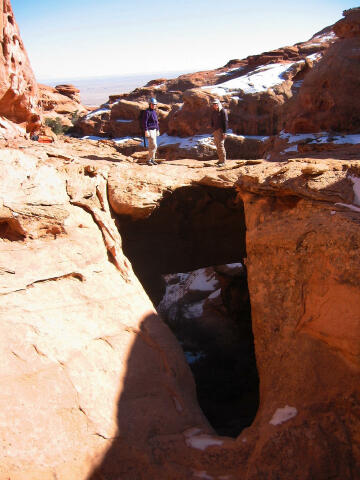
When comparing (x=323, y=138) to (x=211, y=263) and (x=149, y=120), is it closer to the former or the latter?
(x=211, y=263)

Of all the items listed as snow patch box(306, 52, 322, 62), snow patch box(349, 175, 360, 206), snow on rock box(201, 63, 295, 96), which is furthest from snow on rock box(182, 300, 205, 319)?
snow patch box(306, 52, 322, 62)

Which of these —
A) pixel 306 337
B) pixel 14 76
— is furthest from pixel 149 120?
pixel 306 337

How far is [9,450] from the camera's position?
2.49 m

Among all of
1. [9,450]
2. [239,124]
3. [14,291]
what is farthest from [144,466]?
[239,124]

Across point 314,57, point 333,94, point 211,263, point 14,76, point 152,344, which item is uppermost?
point 314,57

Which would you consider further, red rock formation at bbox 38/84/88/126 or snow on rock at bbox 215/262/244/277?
red rock formation at bbox 38/84/88/126

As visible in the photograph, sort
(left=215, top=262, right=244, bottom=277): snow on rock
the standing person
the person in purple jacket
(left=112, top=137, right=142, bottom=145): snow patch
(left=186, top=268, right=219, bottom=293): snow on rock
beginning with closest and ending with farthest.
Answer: the person in purple jacket
the standing person
(left=215, top=262, right=244, bottom=277): snow on rock
(left=186, top=268, right=219, bottom=293): snow on rock
(left=112, top=137, right=142, bottom=145): snow patch

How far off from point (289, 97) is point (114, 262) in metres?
13.5

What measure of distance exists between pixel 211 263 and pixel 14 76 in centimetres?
399

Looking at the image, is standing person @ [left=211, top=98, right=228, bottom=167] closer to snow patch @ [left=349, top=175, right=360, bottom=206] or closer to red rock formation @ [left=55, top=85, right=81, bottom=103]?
snow patch @ [left=349, top=175, right=360, bottom=206]

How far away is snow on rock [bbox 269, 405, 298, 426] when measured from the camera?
286cm

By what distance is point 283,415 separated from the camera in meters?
2.89

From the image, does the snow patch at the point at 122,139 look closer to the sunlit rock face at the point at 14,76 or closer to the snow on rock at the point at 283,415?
the sunlit rock face at the point at 14,76

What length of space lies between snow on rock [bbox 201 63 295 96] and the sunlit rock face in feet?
36.2
